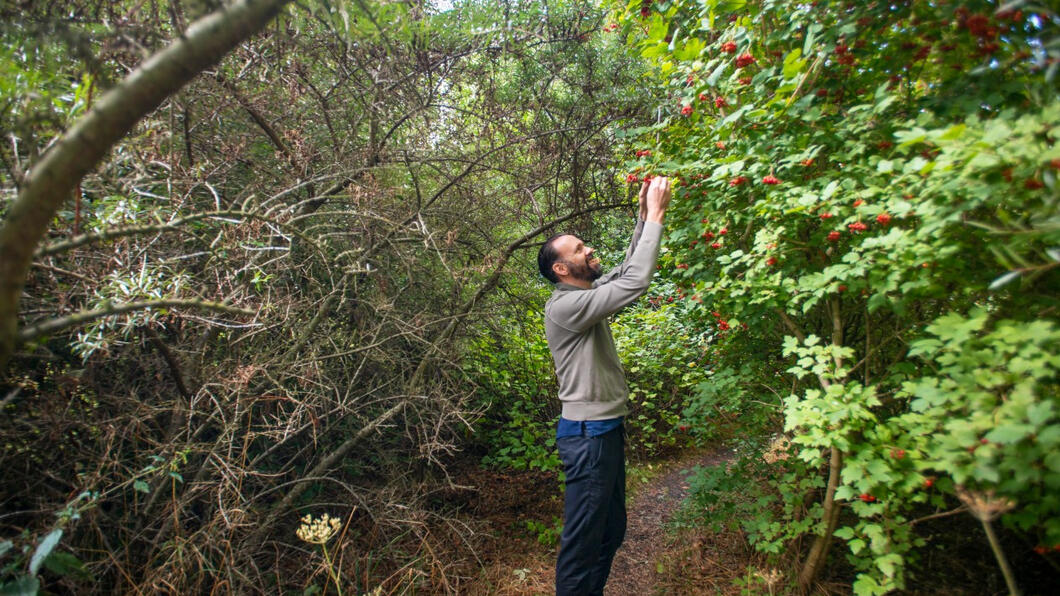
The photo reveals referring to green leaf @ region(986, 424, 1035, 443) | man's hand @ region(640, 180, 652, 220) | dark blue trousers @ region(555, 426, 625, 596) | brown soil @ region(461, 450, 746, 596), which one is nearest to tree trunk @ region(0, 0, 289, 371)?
man's hand @ region(640, 180, 652, 220)

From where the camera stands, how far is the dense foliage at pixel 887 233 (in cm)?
123

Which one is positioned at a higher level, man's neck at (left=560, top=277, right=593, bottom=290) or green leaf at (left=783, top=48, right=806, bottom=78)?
green leaf at (left=783, top=48, right=806, bottom=78)

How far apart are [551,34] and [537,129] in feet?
2.18

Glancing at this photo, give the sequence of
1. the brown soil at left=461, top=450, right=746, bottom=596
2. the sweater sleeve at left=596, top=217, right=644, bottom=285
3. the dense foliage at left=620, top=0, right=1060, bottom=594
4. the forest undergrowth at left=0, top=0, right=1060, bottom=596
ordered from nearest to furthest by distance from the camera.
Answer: the dense foliage at left=620, top=0, right=1060, bottom=594
the forest undergrowth at left=0, top=0, right=1060, bottom=596
the sweater sleeve at left=596, top=217, right=644, bottom=285
the brown soil at left=461, top=450, right=746, bottom=596

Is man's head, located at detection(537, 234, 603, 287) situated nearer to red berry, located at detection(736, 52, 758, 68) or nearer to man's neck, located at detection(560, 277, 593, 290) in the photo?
man's neck, located at detection(560, 277, 593, 290)

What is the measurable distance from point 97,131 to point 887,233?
2.33 metres

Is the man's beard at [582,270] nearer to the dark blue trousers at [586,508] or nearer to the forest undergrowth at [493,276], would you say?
the forest undergrowth at [493,276]

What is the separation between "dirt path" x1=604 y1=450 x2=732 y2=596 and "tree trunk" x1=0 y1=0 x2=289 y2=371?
3447 millimetres

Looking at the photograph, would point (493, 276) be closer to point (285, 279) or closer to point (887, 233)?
point (285, 279)

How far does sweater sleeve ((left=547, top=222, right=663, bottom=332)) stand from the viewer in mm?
2236

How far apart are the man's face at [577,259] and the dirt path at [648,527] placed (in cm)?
190

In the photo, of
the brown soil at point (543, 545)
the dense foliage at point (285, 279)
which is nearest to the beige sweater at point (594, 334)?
the dense foliage at point (285, 279)

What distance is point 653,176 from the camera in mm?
2537

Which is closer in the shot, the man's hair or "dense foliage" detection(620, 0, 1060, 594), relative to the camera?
"dense foliage" detection(620, 0, 1060, 594)
